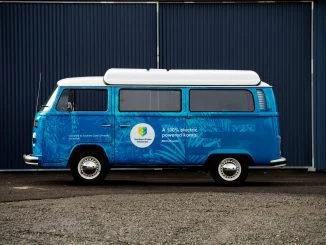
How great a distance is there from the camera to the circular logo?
15.4 meters

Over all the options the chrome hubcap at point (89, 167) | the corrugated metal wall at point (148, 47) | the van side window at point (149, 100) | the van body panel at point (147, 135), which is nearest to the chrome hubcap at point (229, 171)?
the van body panel at point (147, 135)

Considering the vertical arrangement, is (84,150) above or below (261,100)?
below

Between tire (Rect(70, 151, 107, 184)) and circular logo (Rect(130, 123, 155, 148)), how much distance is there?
2.73ft

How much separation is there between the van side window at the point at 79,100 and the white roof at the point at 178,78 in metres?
0.33

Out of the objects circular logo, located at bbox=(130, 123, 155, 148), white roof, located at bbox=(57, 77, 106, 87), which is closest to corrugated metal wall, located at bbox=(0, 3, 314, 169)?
white roof, located at bbox=(57, 77, 106, 87)

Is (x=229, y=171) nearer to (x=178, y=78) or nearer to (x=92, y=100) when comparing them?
(x=178, y=78)

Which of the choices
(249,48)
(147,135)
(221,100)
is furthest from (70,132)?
(249,48)

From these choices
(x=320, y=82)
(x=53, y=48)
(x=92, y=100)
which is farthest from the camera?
(x=320, y=82)

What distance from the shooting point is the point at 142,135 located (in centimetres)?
1541

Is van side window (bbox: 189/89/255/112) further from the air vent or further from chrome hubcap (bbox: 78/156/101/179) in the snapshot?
chrome hubcap (bbox: 78/156/101/179)

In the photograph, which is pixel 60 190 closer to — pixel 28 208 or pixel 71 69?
pixel 28 208

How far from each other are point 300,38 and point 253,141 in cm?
663

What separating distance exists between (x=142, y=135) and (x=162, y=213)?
16.6 feet

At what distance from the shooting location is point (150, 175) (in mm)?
19547
